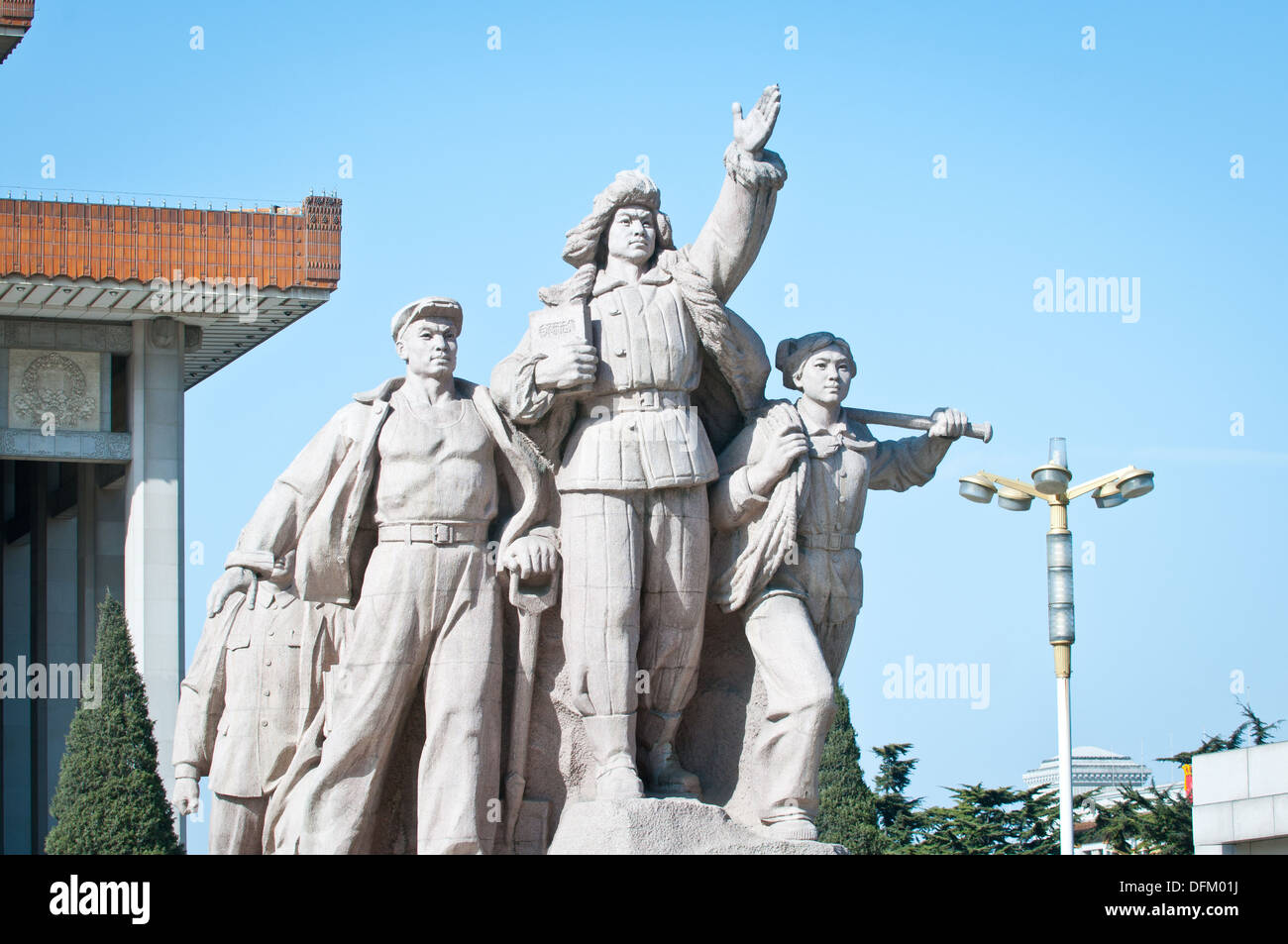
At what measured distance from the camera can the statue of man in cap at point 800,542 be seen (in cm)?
914

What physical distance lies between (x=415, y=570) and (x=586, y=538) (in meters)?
0.80

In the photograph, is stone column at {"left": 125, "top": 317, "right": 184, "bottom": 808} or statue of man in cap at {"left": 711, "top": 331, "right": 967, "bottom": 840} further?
stone column at {"left": 125, "top": 317, "right": 184, "bottom": 808}

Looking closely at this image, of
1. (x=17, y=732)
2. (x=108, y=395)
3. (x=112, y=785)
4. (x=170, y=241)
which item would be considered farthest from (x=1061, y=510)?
(x=17, y=732)

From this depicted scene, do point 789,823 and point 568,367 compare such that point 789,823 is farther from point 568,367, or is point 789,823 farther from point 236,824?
point 236,824

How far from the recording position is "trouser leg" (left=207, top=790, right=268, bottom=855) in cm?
1016

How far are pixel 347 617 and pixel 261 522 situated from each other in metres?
0.61

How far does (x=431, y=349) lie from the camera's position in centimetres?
937

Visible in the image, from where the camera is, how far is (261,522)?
9.44m

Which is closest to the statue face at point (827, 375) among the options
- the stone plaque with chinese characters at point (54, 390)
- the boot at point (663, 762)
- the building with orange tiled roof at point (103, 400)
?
the boot at point (663, 762)

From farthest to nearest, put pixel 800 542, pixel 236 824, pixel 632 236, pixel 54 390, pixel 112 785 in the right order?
pixel 54 390 → pixel 112 785 → pixel 236 824 → pixel 632 236 → pixel 800 542

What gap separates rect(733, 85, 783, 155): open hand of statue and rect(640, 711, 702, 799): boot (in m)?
2.68

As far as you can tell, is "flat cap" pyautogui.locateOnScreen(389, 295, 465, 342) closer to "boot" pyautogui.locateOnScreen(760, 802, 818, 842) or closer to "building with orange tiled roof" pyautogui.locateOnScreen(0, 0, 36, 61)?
"boot" pyautogui.locateOnScreen(760, 802, 818, 842)

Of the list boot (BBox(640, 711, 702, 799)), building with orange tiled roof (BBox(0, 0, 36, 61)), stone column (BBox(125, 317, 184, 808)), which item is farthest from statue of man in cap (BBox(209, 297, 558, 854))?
stone column (BBox(125, 317, 184, 808))
